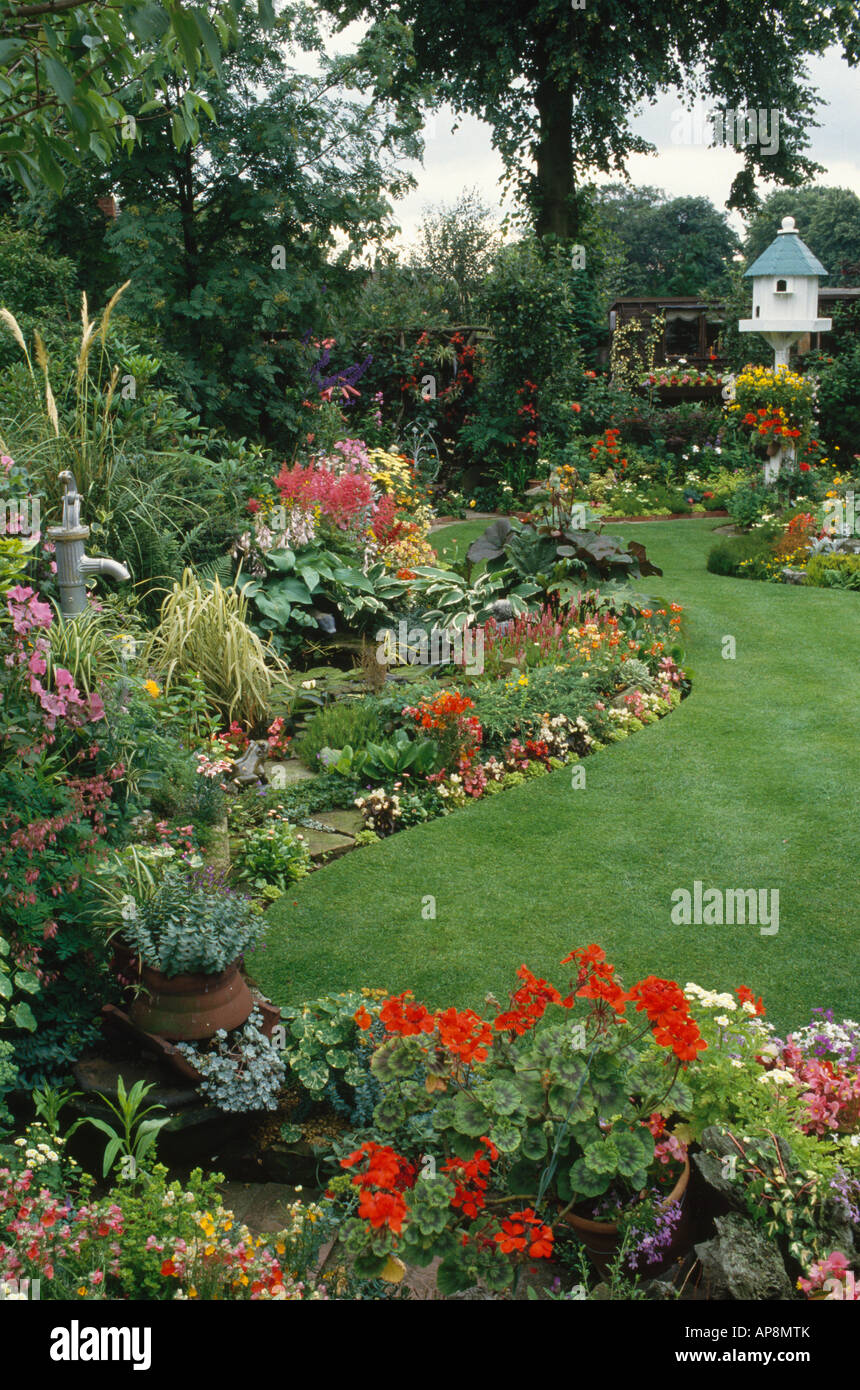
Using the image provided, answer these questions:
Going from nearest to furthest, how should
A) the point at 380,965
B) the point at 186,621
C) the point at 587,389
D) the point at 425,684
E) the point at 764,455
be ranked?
the point at 380,965
the point at 186,621
the point at 425,684
the point at 764,455
the point at 587,389

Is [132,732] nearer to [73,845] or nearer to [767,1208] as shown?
[73,845]

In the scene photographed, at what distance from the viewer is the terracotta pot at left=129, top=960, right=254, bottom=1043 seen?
3131 mm

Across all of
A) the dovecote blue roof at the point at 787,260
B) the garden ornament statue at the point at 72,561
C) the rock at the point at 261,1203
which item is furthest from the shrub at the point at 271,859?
the dovecote blue roof at the point at 787,260

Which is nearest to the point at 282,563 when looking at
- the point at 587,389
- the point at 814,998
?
the point at 814,998

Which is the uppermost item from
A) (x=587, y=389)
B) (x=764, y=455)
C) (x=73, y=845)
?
(x=587, y=389)

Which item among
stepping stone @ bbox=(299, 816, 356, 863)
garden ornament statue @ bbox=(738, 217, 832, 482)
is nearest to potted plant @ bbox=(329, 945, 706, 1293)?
stepping stone @ bbox=(299, 816, 356, 863)

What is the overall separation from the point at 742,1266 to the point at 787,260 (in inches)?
518

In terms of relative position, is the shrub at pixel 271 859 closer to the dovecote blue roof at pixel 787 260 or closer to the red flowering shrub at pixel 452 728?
the red flowering shrub at pixel 452 728

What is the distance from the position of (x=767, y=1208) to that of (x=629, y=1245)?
12.0 inches

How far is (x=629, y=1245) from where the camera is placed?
7.77ft

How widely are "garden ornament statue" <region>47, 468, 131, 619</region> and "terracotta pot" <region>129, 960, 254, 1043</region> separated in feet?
6.63

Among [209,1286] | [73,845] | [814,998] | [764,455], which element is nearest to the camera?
[209,1286]

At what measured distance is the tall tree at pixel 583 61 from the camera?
15.3 meters

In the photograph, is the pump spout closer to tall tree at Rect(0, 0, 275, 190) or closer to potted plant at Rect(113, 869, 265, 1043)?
potted plant at Rect(113, 869, 265, 1043)
